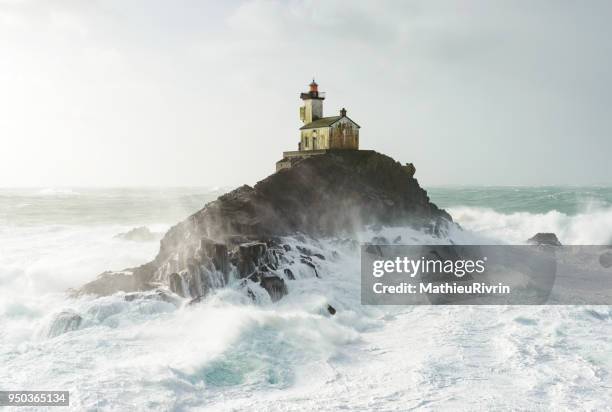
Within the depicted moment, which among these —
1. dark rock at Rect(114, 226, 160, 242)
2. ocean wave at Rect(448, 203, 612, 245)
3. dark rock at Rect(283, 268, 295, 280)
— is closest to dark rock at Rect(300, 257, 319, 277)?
dark rock at Rect(283, 268, 295, 280)

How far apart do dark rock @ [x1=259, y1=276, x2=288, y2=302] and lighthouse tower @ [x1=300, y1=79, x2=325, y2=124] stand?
19246 millimetres

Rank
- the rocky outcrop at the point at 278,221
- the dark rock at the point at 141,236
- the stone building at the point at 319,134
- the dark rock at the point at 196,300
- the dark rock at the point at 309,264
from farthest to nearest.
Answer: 1. the dark rock at the point at 141,236
2. the stone building at the point at 319,134
3. the dark rock at the point at 309,264
4. the rocky outcrop at the point at 278,221
5. the dark rock at the point at 196,300

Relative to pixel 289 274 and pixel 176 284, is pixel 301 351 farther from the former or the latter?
pixel 176 284

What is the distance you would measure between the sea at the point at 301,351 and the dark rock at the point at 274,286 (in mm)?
346

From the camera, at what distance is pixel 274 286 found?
18688 millimetres

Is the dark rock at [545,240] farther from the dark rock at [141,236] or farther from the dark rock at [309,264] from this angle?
the dark rock at [141,236]

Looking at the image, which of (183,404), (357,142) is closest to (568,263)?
(357,142)

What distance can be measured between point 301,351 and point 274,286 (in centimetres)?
476

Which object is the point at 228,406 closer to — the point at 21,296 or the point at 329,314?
the point at 329,314

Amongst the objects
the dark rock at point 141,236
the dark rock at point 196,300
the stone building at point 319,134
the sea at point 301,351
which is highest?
the stone building at point 319,134

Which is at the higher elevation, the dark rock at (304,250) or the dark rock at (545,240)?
the dark rock at (304,250)

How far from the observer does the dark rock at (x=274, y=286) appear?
18484 mm

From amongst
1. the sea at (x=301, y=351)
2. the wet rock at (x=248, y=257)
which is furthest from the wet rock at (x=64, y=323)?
the wet rock at (x=248, y=257)

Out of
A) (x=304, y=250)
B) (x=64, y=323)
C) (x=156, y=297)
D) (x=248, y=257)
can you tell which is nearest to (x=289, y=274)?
(x=248, y=257)
